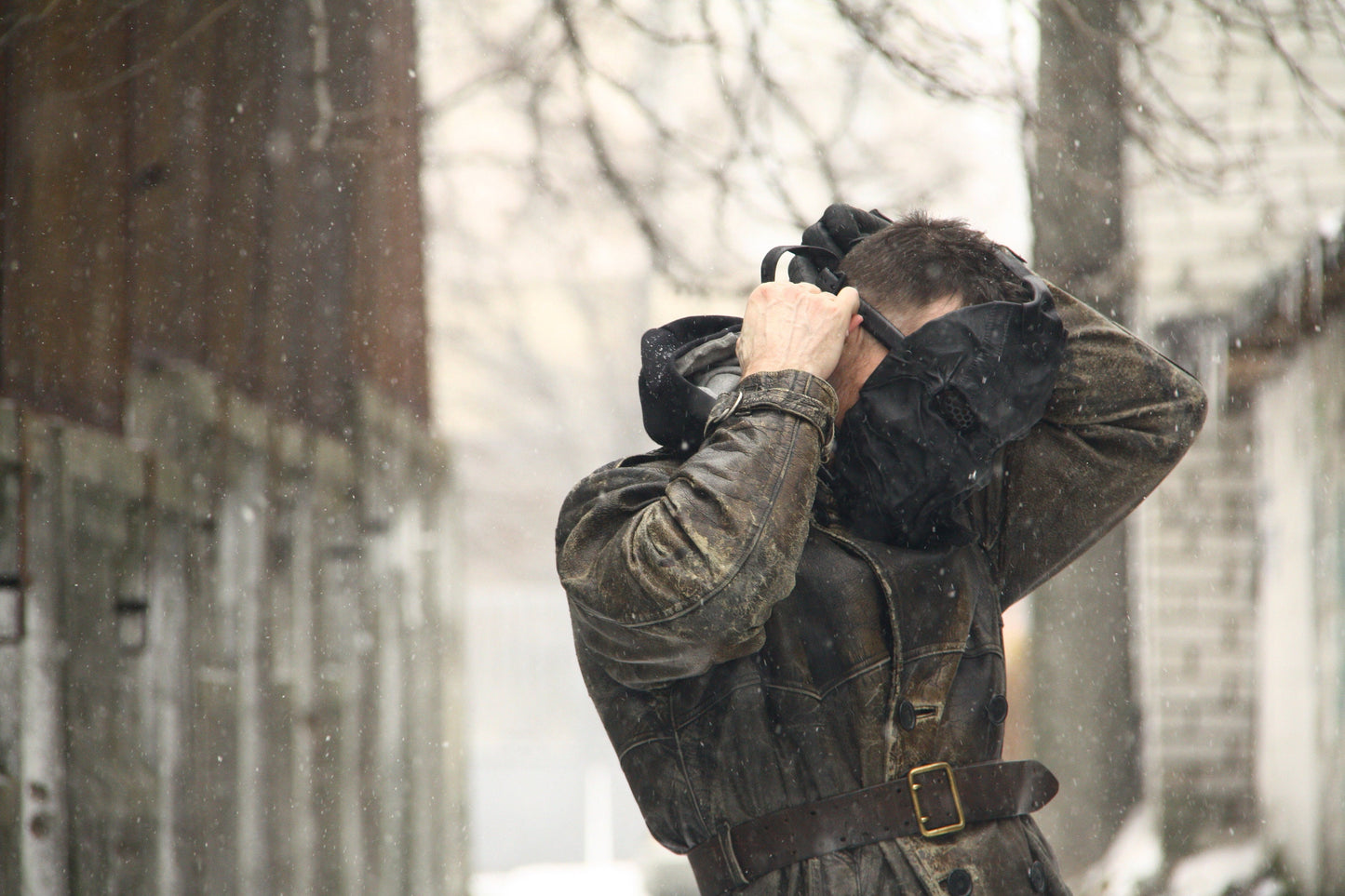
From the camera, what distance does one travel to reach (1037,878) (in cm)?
148

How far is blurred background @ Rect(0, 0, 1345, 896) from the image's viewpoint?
339 cm

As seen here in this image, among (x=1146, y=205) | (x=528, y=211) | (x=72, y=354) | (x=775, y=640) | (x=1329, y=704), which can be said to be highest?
(x=528, y=211)

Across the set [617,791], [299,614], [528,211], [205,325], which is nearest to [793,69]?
[205,325]

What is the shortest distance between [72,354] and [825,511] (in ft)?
9.00

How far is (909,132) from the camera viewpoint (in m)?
7.43

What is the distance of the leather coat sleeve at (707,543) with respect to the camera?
4.26ft

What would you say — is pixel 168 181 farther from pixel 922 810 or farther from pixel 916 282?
pixel 922 810

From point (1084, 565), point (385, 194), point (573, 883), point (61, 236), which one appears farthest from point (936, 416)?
point (573, 883)

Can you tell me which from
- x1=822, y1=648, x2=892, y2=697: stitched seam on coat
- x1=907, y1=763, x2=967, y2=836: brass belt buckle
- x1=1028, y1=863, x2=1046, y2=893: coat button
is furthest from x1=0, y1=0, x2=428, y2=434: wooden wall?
x1=1028, y1=863, x2=1046, y2=893: coat button

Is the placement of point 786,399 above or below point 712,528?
above

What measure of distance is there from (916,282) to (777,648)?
1.84ft

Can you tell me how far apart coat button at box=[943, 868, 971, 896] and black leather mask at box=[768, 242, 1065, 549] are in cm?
43

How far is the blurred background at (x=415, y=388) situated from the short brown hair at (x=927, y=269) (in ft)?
7.38

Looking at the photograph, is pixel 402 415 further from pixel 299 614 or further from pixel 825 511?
pixel 825 511
